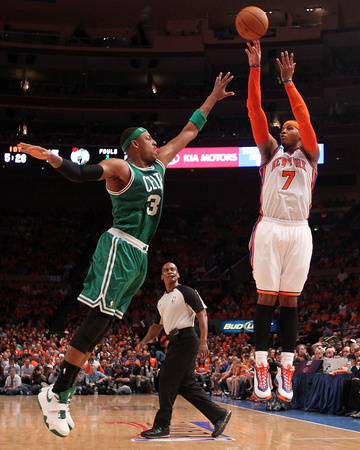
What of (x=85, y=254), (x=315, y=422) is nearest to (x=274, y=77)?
(x=85, y=254)

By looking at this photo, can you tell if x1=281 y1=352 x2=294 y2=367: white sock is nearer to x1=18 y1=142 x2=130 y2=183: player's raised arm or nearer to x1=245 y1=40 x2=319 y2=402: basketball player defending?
x1=245 y1=40 x2=319 y2=402: basketball player defending

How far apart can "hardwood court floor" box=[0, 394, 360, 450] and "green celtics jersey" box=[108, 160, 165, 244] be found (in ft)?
13.8

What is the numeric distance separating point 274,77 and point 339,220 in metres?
8.80

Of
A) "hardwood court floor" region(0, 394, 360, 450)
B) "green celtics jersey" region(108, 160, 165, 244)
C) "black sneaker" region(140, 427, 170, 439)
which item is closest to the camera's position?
"green celtics jersey" region(108, 160, 165, 244)

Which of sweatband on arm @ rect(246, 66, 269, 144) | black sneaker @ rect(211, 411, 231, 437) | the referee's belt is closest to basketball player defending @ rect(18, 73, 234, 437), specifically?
sweatband on arm @ rect(246, 66, 269, 144)

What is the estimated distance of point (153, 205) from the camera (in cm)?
556

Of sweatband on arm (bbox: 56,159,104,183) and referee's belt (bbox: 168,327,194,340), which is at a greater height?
sweatband on arm (bbox: 56,159,104,183)

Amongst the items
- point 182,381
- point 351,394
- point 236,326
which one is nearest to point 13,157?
→ point 236,326

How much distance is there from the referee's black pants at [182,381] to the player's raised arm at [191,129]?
12.8 feet

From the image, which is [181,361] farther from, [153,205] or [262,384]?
[153,205]

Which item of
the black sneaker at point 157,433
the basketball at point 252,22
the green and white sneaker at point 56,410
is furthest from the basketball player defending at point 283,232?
the black sneaker at point 157,433

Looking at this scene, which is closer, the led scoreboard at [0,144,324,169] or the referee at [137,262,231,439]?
the referee at [137,262,231,439]

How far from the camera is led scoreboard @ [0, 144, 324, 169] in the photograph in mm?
30578

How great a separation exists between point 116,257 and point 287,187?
5.57ft
